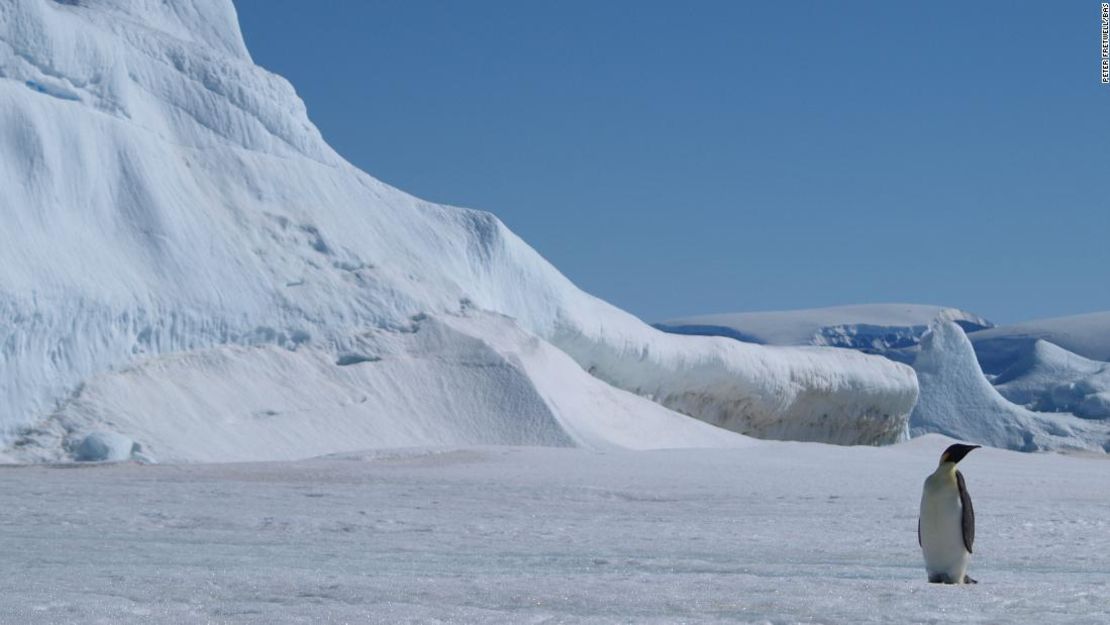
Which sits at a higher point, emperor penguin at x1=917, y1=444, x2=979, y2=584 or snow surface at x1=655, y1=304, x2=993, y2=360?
snow surface at x1=655, y1=304, x2=993, y2=360

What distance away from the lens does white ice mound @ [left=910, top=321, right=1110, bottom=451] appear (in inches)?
1439

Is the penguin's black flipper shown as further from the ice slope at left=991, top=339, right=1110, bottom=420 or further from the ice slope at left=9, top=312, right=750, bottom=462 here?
the ice slope at left=991, top=339, right=1110, bottom=420

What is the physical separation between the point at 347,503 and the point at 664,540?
119 inches

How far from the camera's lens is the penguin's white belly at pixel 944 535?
252 inches

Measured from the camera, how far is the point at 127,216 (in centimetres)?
1850

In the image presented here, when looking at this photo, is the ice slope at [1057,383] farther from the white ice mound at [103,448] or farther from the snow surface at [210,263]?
the white ice mound at [103,448]

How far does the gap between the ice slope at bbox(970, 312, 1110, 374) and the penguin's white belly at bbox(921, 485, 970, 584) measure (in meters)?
57.4

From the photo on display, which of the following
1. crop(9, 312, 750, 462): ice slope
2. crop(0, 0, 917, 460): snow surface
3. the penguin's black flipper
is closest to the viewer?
the penguin's black flipper

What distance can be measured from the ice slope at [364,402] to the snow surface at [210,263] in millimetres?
48

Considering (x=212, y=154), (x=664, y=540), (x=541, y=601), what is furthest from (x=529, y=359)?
(x=541, y=601)

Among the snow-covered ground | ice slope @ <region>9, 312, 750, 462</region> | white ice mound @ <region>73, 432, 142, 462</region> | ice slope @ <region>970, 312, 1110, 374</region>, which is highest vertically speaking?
ice slope @ <region>970, 312, 1110, 374</region>

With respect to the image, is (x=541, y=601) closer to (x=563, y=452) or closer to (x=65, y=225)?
(x=563, y=452)

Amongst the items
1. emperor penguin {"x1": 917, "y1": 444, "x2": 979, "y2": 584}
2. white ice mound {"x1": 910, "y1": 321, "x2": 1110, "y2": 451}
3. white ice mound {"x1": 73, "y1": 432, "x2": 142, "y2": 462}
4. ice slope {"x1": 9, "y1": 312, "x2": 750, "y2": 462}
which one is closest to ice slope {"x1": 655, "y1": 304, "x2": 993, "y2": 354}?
white ice mound {"x1": 910, "y1": 321, "x2": 1110, "y2": 451}

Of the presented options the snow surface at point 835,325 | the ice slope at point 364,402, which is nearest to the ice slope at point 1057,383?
the snow surface at point 835,325
